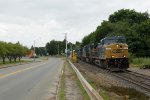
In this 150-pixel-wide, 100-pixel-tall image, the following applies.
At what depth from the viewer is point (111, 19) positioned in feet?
367

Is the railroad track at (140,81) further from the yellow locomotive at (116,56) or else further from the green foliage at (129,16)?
the green foliage at (129,16)

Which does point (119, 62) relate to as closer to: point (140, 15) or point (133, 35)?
point (133, 35)

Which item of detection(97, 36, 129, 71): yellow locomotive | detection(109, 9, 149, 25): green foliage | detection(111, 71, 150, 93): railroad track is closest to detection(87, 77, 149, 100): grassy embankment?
detection(111, 71, 150, 93): railroad track

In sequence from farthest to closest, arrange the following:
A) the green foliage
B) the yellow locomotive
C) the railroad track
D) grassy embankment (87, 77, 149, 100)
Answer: the green foliage
the yellow locomotive
the railroad track
grassy embankment (87, 77, 149, 100)

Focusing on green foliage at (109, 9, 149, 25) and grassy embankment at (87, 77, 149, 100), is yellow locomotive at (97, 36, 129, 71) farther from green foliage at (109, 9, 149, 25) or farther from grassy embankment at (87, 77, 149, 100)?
green foliage at (109, 9, 149, 25)

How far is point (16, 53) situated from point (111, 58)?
200ft

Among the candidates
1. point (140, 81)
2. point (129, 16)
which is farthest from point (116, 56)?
point (129, 16)

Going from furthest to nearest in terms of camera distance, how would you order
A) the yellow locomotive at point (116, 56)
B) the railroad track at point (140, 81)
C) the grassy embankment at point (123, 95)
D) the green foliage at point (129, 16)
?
the green foliage at point (129, 16) → the yellow locomotive at point (116, 56) → the railroad track at point (140, 81) → the grassy embankment at point (123, 95)

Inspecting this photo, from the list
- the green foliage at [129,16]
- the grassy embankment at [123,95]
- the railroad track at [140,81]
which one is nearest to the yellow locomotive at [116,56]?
the railroad track at [140,81]

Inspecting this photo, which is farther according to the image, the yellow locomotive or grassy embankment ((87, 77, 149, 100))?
the yellow locomotive

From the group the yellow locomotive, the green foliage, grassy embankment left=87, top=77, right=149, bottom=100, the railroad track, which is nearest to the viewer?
grassy embankment left=87, top=77, right=149, bottom=100

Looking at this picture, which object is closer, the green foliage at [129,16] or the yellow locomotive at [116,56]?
the yellow locomotive at [116,56]

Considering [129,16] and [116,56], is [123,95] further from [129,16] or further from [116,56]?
[129,16]

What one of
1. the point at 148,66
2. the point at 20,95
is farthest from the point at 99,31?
the point at 20,95
